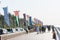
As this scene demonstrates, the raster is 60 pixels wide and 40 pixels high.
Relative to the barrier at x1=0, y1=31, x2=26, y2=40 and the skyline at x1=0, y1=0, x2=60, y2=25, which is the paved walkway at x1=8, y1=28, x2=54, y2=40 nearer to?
the barrier at x1=0, y1=31, x2=26, y2=40

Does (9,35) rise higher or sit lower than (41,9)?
lower

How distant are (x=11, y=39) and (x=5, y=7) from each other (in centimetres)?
51

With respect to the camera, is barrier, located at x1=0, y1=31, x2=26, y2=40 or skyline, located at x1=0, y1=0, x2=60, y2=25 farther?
skyline, located at x1=0, y1=0, x2=60, y2=25

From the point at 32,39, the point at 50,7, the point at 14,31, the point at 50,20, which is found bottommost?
the point at 32,39

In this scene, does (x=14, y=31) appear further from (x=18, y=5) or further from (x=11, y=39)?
(x=18, y=5)

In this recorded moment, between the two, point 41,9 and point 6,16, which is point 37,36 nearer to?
point 41,9

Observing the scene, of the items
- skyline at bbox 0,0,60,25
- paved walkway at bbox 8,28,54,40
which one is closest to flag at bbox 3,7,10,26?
skyline at bbox 0,0,60,25

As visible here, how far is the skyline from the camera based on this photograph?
8.10ft

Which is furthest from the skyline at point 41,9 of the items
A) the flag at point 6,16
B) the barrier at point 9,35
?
the barrier at point 9,35

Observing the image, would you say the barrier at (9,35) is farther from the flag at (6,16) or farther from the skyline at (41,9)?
the skyline at (41,9)

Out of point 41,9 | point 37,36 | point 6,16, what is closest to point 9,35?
point 6,16

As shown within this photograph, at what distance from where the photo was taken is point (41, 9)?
2594 mm

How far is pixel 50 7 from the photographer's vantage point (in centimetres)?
263

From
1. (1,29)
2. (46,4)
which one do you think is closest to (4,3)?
(1,29)
